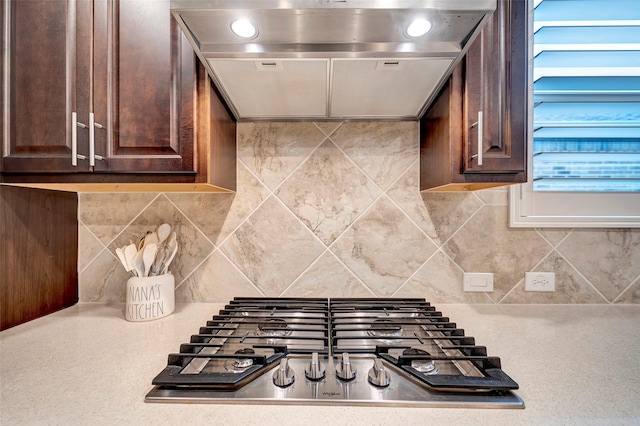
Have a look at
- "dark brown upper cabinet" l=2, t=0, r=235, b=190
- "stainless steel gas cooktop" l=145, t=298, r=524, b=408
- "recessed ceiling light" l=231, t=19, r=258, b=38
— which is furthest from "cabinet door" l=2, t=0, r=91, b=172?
"stainless steel gas cooktop" l=145, t=298, r=524, b=408

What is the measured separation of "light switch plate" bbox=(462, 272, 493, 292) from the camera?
3.92ft

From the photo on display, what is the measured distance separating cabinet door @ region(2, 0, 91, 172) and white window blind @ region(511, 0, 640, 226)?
155 cm

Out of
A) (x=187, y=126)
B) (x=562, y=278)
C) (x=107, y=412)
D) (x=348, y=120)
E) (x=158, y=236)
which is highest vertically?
(x=348, y=120)

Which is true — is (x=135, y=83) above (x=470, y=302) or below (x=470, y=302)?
above

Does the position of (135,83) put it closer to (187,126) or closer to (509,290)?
(187,126)

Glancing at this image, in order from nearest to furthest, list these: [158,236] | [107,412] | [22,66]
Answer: [107,412], [22,66], [158,236]

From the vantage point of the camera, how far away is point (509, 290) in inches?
47.1

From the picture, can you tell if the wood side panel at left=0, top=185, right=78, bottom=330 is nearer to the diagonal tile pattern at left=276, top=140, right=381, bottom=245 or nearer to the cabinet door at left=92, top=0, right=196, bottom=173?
the cabinet door at left=92, top=0, right=196, bottom=173

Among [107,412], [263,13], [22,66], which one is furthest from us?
[22,66]

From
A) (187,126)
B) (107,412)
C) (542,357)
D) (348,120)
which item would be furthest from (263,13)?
(542,357)

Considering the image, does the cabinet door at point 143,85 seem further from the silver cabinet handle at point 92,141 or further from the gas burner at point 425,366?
the gas burner at point 425,366

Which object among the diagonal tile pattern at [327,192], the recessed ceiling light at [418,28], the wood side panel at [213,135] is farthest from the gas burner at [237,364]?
the recessed ceiling light at [418,28]

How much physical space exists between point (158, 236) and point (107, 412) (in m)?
0.72

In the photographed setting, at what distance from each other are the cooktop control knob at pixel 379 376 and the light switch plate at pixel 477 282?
72cm
